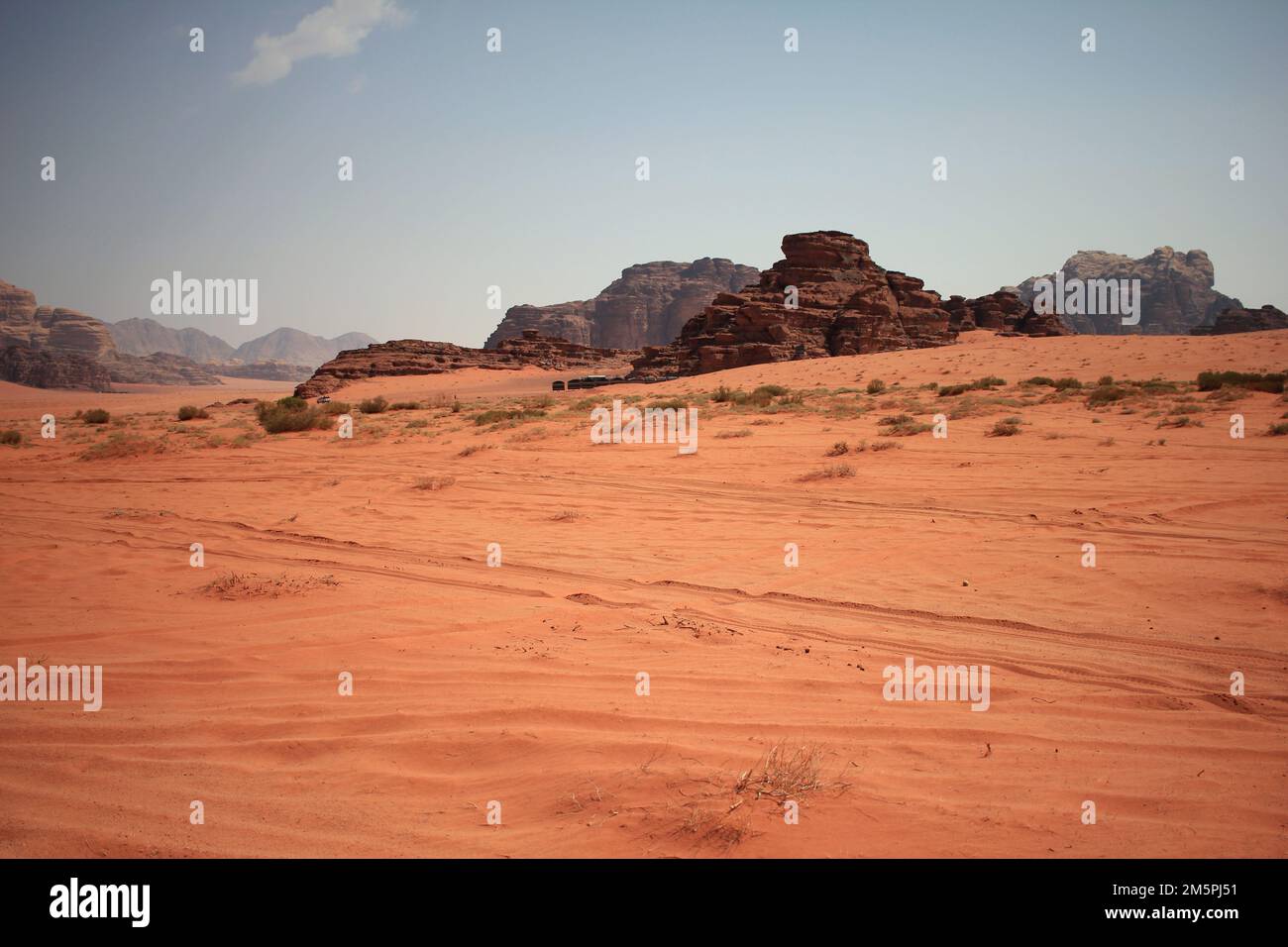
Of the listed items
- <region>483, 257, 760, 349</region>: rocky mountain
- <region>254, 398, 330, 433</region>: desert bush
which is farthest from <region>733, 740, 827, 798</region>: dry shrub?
<region>483, 257, 760, 349</region>: rocky mountain

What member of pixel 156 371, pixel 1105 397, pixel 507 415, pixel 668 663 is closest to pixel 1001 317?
pixel 1105 397

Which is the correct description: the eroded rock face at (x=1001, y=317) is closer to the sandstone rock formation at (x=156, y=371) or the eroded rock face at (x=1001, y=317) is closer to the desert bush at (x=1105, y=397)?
the desert bush at (x=1105, y=397)

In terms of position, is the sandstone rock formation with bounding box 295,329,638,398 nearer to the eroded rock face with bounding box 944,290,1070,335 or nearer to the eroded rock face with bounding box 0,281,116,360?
the eroded rock face with bounding box 944,290,1070,335

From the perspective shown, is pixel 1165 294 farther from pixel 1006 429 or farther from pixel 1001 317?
pixel 1006 429

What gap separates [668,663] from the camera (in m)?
4.49

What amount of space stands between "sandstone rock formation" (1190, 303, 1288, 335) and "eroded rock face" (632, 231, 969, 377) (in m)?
28.6

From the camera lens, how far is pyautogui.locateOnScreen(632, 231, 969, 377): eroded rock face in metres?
51.9

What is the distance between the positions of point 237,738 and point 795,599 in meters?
3.95

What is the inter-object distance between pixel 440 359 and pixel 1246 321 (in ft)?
256

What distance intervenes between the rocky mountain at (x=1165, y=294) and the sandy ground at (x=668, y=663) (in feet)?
407

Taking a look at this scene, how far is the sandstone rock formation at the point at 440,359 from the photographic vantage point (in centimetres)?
5911

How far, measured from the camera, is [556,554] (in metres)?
7.34

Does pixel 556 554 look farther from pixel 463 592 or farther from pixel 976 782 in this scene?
pixel 976 782
